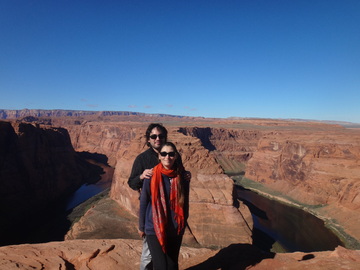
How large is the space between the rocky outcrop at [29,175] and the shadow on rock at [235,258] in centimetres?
3472

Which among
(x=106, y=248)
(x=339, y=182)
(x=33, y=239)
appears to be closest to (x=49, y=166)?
(x=33, y=239)

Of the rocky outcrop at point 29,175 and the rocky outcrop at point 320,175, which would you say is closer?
the rocky outcrop at point 29,175

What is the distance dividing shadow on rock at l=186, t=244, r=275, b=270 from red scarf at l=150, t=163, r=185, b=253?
12.7 feet

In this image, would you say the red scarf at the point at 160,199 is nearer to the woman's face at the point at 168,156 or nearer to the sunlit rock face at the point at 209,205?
the woman's face at the point at 168,156

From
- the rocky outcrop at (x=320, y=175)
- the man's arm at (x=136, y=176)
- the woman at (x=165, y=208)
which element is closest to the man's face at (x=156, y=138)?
the man's arm at (x=136, y=176)

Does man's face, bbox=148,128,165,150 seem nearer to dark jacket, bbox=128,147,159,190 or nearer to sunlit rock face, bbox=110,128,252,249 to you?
dark jacket, bbox=128,147,159,190

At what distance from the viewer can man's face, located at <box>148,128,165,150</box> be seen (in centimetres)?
488

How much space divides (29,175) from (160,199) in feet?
168

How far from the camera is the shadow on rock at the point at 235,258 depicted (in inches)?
274

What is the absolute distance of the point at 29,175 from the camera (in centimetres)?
4416

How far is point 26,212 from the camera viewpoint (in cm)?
3762

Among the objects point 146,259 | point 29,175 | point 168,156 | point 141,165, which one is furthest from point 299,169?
point 29,175

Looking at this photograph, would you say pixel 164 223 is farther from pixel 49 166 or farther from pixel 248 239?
pixel 49 166

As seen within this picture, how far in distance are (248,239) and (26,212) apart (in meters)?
38.0
